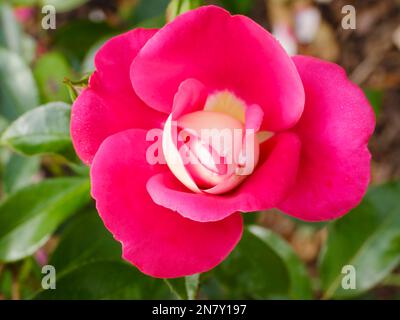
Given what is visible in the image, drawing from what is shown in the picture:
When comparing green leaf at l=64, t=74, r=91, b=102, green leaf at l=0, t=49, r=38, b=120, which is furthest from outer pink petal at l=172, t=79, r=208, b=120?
green leaf at l=0, t=49, r=38, b=120

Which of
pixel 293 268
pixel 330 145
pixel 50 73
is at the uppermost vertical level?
pixel 330 145

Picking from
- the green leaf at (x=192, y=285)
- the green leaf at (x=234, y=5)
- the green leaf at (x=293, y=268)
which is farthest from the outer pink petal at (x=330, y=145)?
the green leaf at (x=234, y=5)

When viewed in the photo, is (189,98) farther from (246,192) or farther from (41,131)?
(41,131)

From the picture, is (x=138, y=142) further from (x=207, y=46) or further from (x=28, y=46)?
(x=28, y=46)

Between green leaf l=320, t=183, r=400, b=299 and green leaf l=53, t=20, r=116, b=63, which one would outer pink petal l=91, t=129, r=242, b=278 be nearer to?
green leaf l=320, t=183, r=400, b=299

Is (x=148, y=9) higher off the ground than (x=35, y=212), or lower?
higher


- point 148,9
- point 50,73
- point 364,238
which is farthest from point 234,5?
point 364,238
